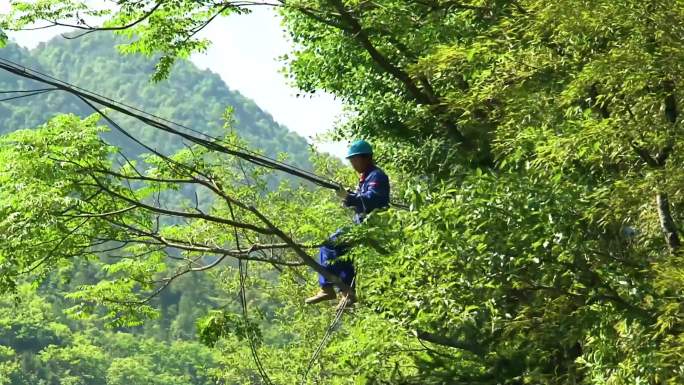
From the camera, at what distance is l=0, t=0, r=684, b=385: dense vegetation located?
5.97m

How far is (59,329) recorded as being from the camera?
70812 millimetres

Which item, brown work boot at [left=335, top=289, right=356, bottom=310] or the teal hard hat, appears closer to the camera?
the teal hard hat

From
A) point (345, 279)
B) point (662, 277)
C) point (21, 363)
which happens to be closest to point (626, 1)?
point (662, 277)

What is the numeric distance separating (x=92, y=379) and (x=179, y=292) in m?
32.0

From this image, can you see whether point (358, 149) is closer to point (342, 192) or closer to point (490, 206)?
point (342, 192)

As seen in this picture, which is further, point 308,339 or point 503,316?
point 308,339

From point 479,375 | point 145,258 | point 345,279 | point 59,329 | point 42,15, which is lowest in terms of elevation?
point 479,375

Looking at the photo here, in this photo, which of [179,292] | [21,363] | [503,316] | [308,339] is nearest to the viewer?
[503,316]

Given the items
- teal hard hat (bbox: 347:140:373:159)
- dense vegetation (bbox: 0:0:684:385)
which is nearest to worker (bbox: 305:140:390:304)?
teal hard hat (bbox: 347:140:373:159)

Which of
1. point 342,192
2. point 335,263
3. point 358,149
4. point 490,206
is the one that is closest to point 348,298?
point 335,263

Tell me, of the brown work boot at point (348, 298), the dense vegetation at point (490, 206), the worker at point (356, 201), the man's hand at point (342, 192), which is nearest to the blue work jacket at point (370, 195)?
the worker at point (356, 201)

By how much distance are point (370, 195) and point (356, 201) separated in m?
0.12

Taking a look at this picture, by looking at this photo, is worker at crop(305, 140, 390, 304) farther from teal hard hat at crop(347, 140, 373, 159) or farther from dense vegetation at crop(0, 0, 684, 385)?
dense vegetation at crop(0, 0, 684, 385)

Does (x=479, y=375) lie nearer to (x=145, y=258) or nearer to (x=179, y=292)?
(x=145, y=258)
